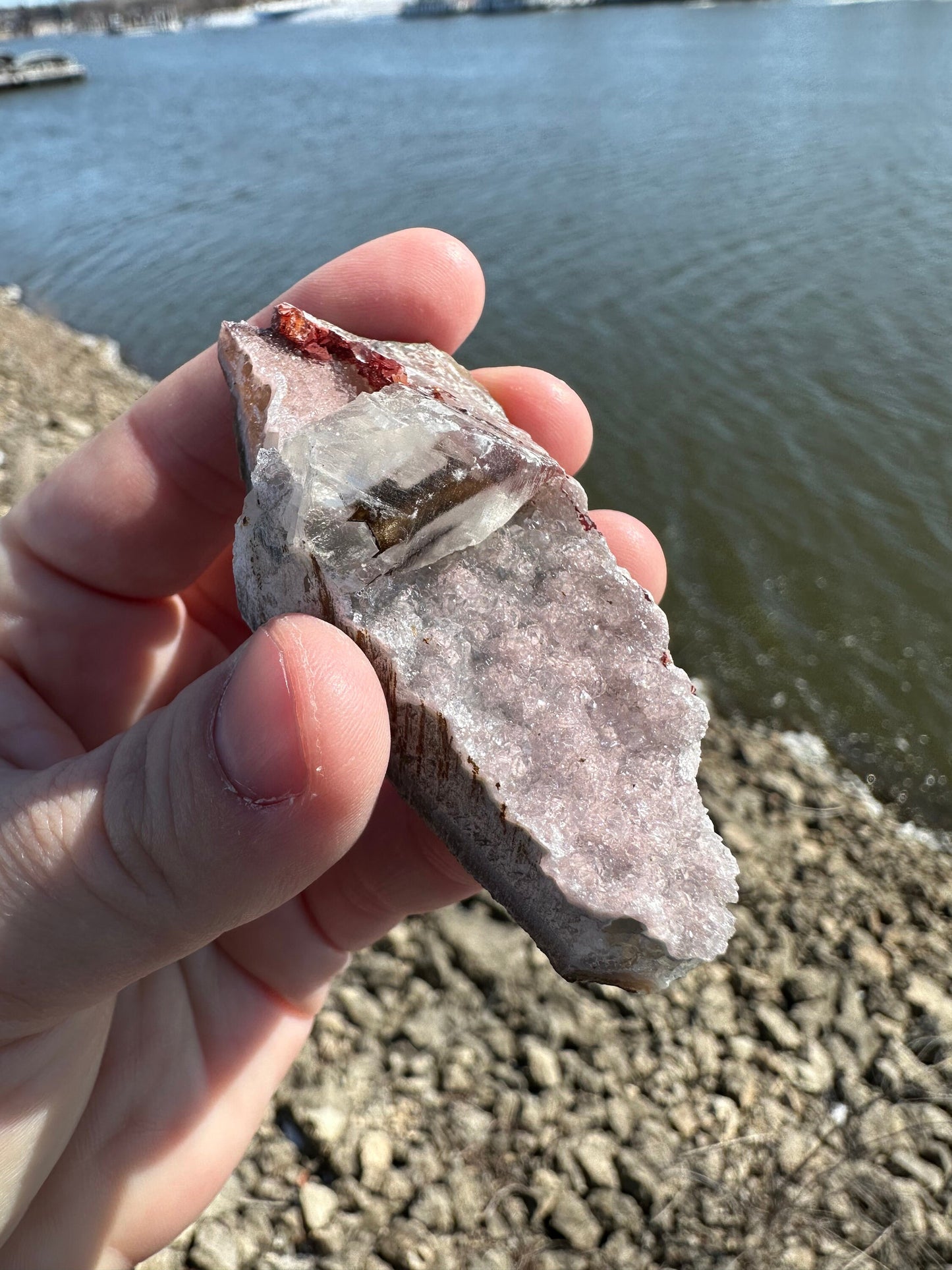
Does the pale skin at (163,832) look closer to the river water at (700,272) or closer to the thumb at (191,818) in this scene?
the thumb at (191,818)

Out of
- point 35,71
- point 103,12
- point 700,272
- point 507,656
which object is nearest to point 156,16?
point 103,12

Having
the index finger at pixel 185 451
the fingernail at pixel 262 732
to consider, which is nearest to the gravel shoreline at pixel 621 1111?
the index finger at pixel 185 451

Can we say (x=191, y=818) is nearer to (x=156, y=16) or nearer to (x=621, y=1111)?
(x=621, y=1111)

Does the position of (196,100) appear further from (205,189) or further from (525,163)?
(525,163)

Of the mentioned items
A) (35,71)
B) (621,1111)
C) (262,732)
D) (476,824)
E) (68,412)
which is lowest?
(621,1111)

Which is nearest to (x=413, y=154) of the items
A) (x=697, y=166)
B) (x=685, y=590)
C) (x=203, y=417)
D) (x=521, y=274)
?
(x=697, y=166)
